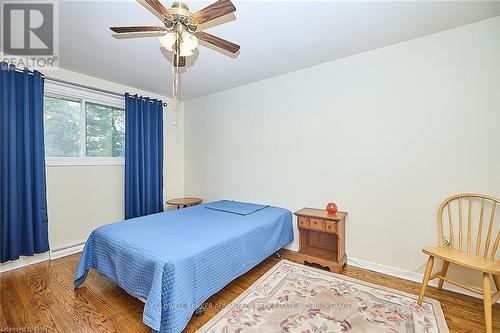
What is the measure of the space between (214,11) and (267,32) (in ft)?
2.86

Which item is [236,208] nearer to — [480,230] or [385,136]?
[385,136]

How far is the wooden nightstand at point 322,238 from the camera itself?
8.03ft

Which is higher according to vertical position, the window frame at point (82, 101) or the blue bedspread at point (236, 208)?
the window frame at point (82, 101)

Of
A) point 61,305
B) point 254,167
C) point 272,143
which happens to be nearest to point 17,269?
point 61,305

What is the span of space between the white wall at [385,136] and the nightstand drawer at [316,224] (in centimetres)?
38

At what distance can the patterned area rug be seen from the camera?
1619 millimetres

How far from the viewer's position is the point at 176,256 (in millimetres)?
1599

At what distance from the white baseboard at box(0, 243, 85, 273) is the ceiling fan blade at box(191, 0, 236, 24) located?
320 cm

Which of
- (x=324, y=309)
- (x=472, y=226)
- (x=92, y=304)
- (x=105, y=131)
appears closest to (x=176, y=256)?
(x=92, y=304)

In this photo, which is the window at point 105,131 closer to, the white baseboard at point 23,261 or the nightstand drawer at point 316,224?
the white baseboard at point 23,261

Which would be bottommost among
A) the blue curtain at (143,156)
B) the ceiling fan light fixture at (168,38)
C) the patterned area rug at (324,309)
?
the patterned area rug at (324,309)

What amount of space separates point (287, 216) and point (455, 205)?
1.66 m

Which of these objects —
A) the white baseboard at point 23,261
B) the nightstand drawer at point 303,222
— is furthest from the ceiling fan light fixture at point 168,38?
the white baseboard at point 23,261

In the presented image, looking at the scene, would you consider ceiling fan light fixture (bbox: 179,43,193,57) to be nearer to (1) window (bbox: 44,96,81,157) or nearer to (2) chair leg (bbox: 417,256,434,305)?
(1) window (bbox: 44,96,81,157)
